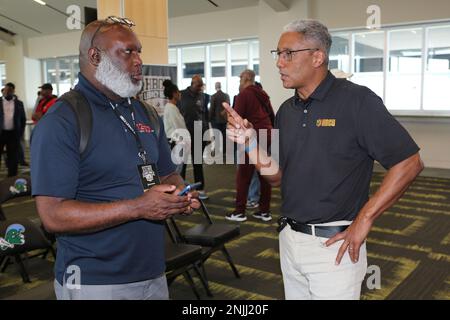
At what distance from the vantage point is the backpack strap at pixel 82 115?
53.3 inches

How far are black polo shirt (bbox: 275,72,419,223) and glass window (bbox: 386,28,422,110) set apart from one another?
7747 millimetres

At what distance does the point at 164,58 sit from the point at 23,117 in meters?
4.18

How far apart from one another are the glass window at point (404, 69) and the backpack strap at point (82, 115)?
8.44 meters

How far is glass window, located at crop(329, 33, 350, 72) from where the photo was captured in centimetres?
923

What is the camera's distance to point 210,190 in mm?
6895

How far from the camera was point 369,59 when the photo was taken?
9055 millimetres

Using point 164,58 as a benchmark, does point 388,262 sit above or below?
below

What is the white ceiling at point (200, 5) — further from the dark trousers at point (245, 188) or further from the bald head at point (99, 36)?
the bald head at point (99, 36)

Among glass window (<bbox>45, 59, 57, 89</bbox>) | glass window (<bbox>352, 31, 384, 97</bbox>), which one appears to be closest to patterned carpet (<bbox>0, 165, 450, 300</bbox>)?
glass window (<bbox>352, 31, 384, 97</bbox>)

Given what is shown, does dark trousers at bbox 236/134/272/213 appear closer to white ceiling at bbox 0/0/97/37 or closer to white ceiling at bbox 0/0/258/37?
white ceiling at bbox 0/0/258/37

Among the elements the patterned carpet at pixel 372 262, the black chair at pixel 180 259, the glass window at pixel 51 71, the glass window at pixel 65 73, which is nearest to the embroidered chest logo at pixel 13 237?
the patterned carpet at pixel 372 262
